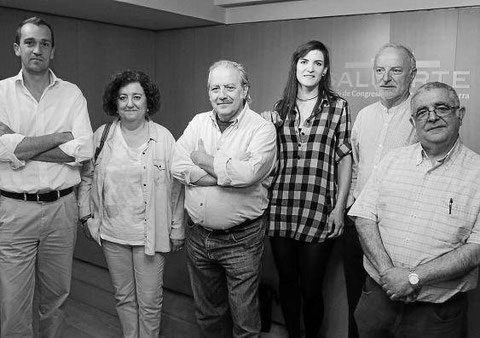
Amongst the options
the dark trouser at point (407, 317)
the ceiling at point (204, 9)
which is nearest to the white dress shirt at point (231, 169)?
the dark trouser at point (407, 317)

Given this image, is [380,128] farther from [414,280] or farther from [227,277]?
[227,277]

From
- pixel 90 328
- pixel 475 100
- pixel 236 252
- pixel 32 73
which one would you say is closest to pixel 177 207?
pixel 236 252

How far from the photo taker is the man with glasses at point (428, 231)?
1.85 metres

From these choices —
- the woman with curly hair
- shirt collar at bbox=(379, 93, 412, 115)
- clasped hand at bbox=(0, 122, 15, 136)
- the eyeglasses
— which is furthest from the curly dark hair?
the eyeglasses

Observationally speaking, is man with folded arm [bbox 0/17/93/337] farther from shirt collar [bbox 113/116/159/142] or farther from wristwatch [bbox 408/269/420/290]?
wristwatch [bbox 408/269/420/290]

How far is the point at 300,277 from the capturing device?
8.68 feet

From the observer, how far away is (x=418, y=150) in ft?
6.63

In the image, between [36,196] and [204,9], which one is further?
[204,9]

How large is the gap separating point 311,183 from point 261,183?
26 centimetres

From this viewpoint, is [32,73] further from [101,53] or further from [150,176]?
[101,53]

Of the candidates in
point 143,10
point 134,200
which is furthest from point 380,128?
point 143,10

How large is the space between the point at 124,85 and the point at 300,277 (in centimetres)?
135

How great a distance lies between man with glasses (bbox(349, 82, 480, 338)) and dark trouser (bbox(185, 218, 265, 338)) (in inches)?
25.2

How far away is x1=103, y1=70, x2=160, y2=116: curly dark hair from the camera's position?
2559 millimetres
